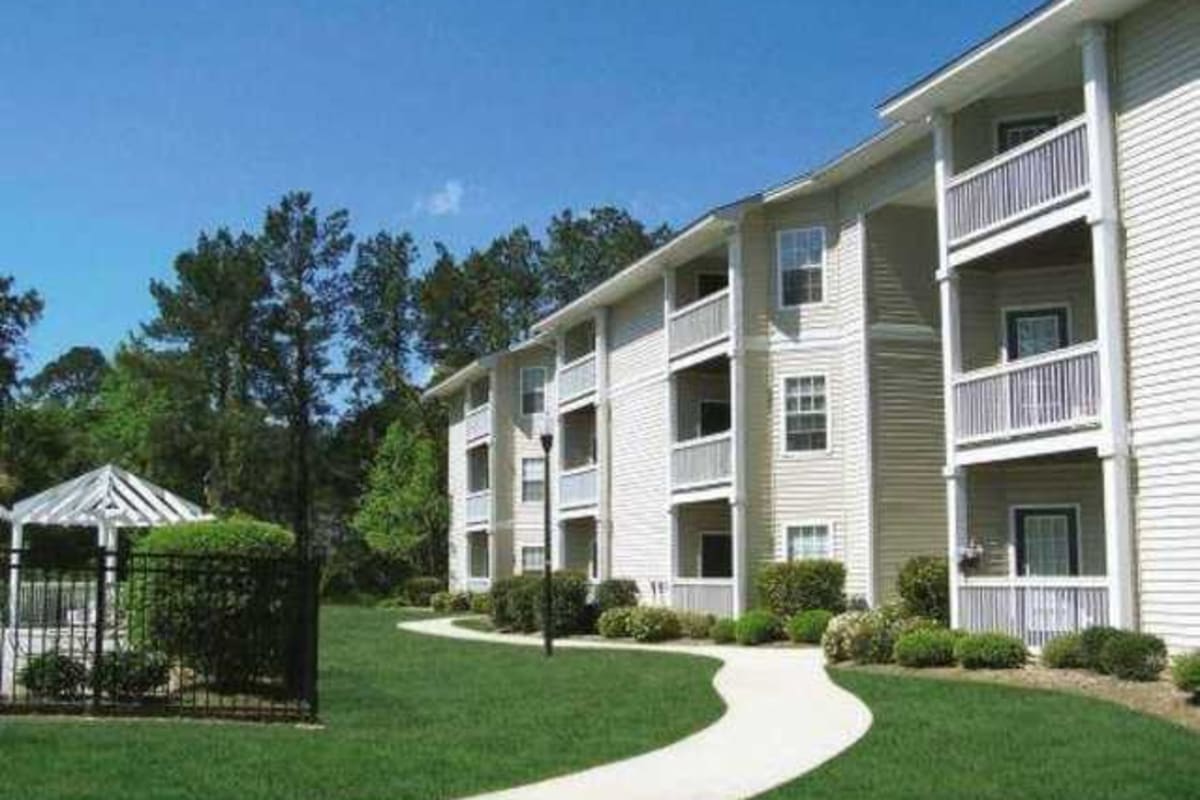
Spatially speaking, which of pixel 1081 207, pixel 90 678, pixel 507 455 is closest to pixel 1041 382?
pixel 1081 207

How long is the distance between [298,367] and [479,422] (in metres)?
21.6

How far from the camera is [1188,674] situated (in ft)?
49.1

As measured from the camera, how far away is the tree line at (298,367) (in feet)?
218

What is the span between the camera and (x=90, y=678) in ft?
50.4

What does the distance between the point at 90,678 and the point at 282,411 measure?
2199 inches

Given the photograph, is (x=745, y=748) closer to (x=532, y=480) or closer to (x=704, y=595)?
(x=704, y=595)

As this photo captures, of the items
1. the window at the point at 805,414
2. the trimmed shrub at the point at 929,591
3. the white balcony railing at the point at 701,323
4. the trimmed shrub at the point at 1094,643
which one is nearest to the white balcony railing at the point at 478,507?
the white balcony railing at the point at 701,323

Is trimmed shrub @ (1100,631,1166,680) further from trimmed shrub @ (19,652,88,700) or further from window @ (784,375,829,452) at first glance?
window @ (784,375,829,452)

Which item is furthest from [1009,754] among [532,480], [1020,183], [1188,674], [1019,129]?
[532,480]

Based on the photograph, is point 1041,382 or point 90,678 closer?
point 90,678

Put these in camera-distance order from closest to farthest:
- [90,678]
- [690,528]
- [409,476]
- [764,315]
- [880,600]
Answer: [90,678], [880,600], [764,315], [690,528], [409,476]

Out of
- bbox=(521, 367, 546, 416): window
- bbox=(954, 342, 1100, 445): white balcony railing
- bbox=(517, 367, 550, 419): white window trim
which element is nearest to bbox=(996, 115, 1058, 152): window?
bbox=(954, 342, 1100, 445): white balcony railing

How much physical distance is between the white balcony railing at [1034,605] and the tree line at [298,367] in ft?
133

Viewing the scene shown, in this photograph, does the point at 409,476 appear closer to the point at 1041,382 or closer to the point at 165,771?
the point at 1041,382
